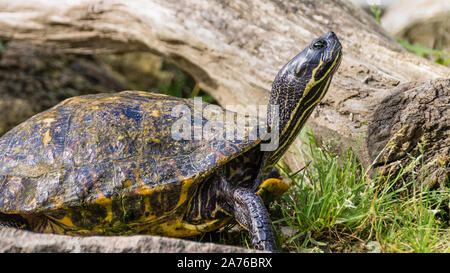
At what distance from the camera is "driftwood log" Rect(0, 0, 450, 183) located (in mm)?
2998

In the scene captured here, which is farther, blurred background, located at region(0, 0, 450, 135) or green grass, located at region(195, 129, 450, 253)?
blurred background, located at region(0, 0, 450, 135)

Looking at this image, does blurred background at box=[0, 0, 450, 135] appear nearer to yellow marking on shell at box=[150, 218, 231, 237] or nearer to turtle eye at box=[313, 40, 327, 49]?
turtle eye at box=[313, 40, 327, 49]

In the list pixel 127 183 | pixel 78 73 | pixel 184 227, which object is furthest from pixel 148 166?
pixel 78 73

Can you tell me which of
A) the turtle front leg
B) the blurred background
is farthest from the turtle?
the blurred background

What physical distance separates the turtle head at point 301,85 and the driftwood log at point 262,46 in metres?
0.55

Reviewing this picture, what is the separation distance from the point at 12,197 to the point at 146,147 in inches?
37.7

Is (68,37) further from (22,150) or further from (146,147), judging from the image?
(146,147)

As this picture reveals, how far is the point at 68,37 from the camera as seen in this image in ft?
16.3

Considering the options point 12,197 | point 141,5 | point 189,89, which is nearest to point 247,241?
point 12,197

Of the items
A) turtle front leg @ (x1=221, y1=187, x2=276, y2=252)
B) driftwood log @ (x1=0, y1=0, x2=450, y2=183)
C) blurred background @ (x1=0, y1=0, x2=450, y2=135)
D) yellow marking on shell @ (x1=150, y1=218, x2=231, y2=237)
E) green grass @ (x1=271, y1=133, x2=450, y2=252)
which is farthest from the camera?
blurred background @ (x1=0, y1=0, x2=450, y2=135)

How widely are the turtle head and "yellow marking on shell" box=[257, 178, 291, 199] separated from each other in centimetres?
24

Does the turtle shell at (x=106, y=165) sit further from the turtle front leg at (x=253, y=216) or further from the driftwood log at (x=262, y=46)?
the driftwood log at (x=262, y=46)

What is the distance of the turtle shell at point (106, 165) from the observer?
2.53 meters

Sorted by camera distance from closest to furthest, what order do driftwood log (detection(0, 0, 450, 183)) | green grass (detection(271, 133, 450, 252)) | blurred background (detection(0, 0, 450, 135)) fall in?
green grass (detection(271, 133, 450, 252)) < driftwood log (detection(0, 0, 450, 183)) < blurred background (detection(0, 0, 450, 135))
